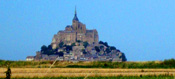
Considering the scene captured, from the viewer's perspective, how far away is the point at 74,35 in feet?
601

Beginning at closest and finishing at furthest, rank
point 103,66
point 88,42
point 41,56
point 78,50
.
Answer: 1. point 103,66
2. point 41,56
3. point 78,50
4. point 88,42

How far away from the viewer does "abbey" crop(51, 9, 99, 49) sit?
177000 millimetres

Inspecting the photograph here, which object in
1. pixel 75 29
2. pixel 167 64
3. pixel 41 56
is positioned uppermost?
pixel 75 29

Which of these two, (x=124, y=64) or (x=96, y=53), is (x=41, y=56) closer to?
(x=96, y=53)

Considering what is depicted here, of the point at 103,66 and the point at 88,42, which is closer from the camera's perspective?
the point at 103,66

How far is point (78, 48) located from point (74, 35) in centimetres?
1277

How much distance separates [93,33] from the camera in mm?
188750

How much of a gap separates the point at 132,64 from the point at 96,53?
12841 centimetres

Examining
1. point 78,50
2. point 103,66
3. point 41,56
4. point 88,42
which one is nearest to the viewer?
point 103,66

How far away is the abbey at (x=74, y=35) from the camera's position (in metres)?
177

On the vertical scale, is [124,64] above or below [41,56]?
below

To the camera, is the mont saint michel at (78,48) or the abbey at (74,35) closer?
the mont saint michel at (78,48)

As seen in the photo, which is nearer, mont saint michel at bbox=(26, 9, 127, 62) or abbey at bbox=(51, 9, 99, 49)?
mont saint michel at bbox=(26, 9, 127, 62)

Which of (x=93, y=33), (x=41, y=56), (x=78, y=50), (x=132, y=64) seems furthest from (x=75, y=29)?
(x=132, y=64)
